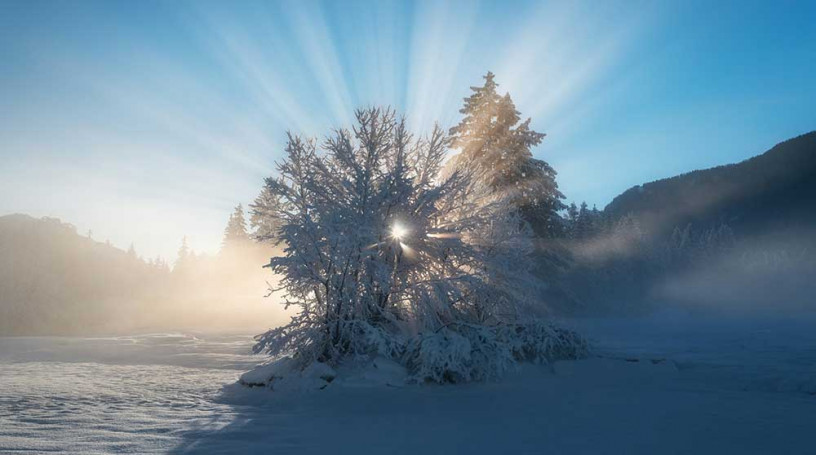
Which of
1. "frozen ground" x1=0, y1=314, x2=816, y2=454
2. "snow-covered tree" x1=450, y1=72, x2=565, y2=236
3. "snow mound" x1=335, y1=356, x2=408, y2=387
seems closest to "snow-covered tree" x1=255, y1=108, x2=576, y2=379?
"snow mound" x1=335, y1=356, x2=408, y2=387

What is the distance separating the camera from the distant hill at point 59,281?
24484 mm

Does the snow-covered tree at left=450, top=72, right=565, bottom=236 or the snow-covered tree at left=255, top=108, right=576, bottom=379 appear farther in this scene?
the snow-covered tree at left=450, top=72, right=565, bottom=236

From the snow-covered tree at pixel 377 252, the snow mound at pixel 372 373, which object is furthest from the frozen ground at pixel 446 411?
the snow-covered tree at pixel 377 252

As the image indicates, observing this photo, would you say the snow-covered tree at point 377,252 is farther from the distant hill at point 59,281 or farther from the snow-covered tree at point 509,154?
the distant hill at point 59,281

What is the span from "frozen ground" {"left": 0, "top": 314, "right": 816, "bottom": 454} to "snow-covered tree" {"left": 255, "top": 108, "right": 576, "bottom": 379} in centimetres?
140

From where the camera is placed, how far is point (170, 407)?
21.3 feet

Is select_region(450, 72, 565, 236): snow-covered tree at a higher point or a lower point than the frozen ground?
higher

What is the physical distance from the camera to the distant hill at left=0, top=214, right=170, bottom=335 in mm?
24484

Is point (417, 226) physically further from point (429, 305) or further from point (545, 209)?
point (545, 209)

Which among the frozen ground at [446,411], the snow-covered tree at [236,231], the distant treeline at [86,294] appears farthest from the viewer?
the snow-covered tree at [236,231]

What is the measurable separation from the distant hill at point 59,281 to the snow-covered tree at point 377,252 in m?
23.5

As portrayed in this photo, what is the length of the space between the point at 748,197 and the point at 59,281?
538 ft

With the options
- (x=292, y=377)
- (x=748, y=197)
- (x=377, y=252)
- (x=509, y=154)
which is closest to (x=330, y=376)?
(x=292, y=377)

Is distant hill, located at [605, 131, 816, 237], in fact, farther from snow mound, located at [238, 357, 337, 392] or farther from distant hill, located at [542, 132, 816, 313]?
snow mound, located at [238, 357, 337, 392]
